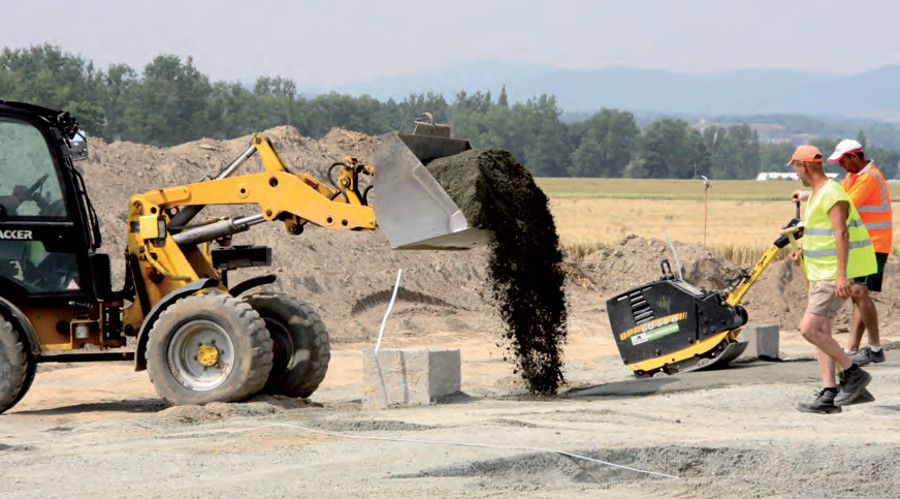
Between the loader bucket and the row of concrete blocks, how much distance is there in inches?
45.2

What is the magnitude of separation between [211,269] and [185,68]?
270ft

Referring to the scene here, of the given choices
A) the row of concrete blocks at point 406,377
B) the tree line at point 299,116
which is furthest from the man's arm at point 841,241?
the tree line at point 299,116

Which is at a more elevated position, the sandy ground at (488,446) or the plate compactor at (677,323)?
the plate compactor at (677,323)

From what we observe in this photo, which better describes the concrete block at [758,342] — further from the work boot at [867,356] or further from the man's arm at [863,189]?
the work boot at [867,356]

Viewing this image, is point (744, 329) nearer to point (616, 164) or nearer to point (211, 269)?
point (211, 269)

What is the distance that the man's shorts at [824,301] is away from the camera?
869 cm

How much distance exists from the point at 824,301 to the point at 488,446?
2.87 metres

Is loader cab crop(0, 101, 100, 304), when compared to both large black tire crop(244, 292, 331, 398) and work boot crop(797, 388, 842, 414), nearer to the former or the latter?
large black tire crop(244, 292, 331, 398)

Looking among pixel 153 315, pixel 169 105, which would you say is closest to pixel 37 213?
pixel 153 315

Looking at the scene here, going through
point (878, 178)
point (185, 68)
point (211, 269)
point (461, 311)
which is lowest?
point (461, 311)

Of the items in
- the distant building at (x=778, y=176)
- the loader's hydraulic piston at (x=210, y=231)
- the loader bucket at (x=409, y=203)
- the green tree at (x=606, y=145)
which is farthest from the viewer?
the green tree at (x=606, y=145)

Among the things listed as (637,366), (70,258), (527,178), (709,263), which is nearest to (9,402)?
(70,258)

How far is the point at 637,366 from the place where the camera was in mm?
11984

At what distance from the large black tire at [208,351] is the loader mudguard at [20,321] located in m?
1.02
